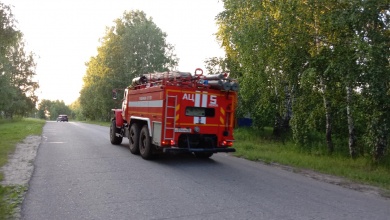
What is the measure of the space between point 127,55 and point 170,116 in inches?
1341

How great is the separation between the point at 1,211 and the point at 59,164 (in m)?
4.65

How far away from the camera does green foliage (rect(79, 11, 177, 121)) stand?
141ft

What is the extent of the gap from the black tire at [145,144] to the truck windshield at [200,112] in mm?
1596

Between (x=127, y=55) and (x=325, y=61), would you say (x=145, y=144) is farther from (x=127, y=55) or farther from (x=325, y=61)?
(x=127, y=55)

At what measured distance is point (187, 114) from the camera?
420 inches

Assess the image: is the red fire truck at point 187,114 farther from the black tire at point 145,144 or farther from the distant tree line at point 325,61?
the distant tree line at point 325,61

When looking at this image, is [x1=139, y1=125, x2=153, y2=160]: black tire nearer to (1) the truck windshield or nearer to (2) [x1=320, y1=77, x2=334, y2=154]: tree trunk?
(1) the truck windshield

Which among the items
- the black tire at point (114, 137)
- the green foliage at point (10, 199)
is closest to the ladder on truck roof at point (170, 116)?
the green foliage at point (10, 199)

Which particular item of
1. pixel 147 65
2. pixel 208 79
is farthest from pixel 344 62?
pixel 147 65

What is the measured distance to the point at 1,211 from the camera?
5.57 meters

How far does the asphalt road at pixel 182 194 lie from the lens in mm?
5719

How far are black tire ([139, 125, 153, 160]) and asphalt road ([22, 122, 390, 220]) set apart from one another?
0.54 m

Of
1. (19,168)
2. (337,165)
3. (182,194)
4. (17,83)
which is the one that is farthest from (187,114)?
(17,83)

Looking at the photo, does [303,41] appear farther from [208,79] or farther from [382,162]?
[382,162]
